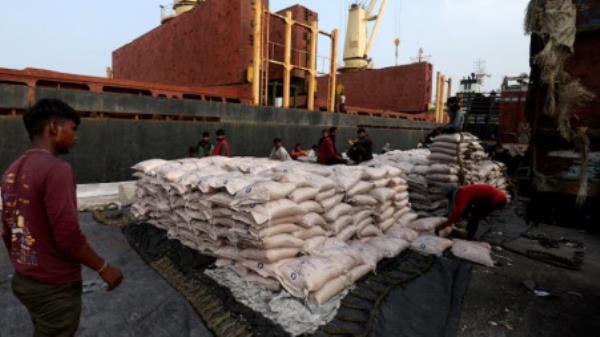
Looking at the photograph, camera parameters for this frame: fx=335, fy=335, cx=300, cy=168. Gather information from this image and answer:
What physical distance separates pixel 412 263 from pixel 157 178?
3747 millimetres

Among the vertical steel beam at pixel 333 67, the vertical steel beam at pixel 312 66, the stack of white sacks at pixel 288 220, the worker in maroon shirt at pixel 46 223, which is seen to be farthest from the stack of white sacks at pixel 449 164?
the vertical steel beam at pixel 333 67

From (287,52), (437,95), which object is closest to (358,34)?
(437,95)

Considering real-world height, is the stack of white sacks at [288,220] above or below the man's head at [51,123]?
below

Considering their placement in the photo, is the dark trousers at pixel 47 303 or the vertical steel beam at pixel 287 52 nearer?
the dark trousers at pixel 47 303

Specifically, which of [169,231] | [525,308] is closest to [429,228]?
[525,308]

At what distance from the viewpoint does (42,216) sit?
171cm

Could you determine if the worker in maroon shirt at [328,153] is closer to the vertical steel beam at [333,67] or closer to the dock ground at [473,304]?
the dock ground at [473,304]

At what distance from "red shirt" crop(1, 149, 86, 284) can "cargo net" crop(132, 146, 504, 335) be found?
1746mm

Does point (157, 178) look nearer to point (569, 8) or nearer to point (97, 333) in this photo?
point (97, 333)

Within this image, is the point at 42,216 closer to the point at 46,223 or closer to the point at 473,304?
the point at 46,223

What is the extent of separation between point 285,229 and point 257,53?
29.5ft

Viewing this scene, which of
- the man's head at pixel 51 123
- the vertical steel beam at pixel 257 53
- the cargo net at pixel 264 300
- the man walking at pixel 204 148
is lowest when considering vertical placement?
the cargo net at pixel 264 300

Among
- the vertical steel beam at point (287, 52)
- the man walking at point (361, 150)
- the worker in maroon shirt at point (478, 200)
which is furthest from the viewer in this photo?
the vertical steel beam at point (287, 52)

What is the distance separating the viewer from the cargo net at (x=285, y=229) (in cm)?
317
